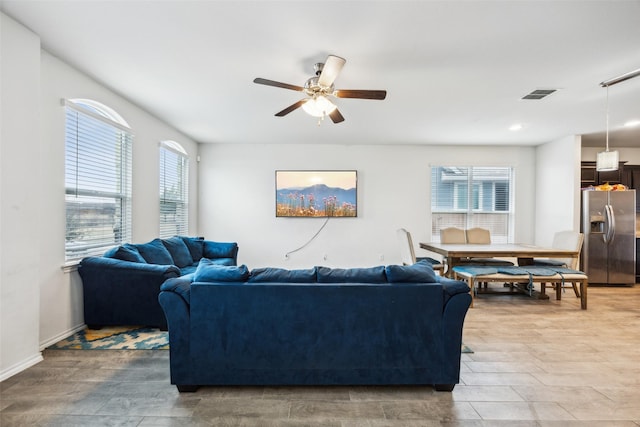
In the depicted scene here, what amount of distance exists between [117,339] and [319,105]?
2.89 m

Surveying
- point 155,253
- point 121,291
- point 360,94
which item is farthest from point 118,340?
point 360,94

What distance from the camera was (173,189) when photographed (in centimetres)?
541

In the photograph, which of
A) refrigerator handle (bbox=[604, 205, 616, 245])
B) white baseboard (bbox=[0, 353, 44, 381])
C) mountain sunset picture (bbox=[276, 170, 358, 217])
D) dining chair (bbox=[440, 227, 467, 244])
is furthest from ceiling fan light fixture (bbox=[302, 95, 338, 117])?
refrigerator handle (bbox=[604, 205, 616, 245])

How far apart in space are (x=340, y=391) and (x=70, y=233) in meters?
2.92

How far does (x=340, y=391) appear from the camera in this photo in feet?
7.08

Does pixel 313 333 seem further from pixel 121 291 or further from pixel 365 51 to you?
pixel 365 51

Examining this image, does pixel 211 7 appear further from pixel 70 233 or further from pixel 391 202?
pixel 391 202

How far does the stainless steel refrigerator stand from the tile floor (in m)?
3.18

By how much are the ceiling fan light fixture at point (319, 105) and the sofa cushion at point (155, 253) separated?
2.45m

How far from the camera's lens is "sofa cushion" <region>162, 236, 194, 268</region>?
14.3 feet

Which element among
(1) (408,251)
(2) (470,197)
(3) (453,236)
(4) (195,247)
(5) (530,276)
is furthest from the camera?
(2) (470,197)

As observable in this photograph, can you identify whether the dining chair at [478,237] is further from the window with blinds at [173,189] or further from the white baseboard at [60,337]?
the white baseboard at [60,337]

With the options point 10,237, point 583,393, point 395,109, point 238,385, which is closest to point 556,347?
point 583,393

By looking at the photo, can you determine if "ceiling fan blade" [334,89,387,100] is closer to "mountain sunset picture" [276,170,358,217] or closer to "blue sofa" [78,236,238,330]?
"blue sofa" [78,236,238,330]
